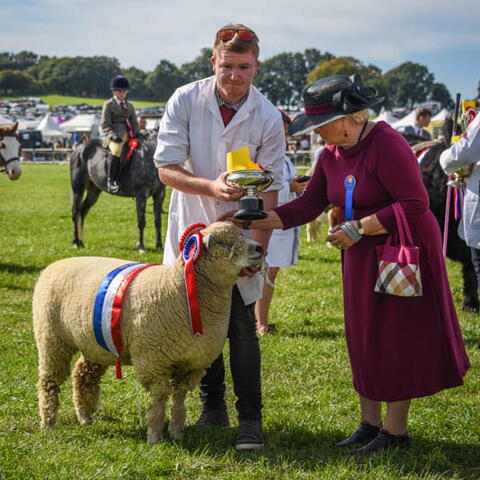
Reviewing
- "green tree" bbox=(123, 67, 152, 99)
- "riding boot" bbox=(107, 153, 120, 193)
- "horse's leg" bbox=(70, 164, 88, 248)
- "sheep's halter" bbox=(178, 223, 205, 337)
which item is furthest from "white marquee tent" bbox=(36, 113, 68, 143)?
"green tree" bbox=(123, 67, 152, 99)

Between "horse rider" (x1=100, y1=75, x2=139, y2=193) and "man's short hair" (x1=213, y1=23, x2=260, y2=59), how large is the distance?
862cm

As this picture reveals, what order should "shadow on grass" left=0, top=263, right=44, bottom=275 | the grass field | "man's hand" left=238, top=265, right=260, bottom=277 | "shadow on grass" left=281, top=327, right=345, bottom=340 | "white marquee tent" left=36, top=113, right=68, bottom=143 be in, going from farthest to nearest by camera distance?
"white marquee tent" left=36, top=113, right=68, bottom=143, "shadow on grass" left=0, top=263, right=44, bottom=275, "shadow on grass" left=281, top=327, right=345, bottom=340, "man's hand" left=238, top=265, right=260, bottom=277, the grass field

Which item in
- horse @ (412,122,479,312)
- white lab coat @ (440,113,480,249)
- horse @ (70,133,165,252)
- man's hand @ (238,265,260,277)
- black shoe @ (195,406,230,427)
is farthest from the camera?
horse @ (70,133,165,252)

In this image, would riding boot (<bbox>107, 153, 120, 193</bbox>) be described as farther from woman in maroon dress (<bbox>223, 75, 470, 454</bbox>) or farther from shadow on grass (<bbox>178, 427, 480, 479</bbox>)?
woman in maroon dress (<bbox>223, 75, 470, 454</bbox>)

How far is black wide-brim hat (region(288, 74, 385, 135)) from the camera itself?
3.47m

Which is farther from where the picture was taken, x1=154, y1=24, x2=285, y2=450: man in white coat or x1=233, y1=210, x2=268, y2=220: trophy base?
x1=154, y1=24, x2=285, y2=450: man in white coat

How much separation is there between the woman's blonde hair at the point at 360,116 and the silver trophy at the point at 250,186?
560mm

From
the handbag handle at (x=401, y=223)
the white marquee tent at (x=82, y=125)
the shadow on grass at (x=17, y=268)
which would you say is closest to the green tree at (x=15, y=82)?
the white marquee tent at (x=82, y=125)

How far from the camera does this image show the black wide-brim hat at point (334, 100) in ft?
11.4

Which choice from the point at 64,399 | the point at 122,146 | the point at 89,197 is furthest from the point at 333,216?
the point at 64,399

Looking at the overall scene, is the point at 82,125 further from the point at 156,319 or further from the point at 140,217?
the point at 156,319

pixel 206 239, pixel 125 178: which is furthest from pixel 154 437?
pixel 125 178

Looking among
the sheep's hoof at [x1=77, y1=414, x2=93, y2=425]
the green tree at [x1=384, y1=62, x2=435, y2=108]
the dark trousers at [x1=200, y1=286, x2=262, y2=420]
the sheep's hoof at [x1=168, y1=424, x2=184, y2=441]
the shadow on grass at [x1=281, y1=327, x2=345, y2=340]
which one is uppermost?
the green tree at [x1=384, y1=62, x2=435, y2=108]

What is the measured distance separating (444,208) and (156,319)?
5063mm
